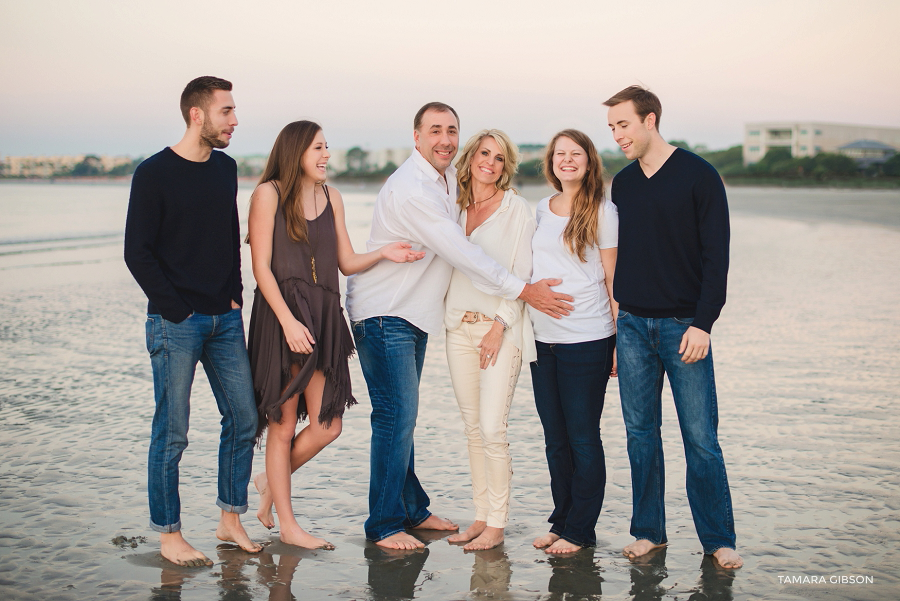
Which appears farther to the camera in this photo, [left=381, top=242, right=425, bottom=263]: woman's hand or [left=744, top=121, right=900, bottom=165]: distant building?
[left=744, top=121, right=900, bottom=165]: distant building

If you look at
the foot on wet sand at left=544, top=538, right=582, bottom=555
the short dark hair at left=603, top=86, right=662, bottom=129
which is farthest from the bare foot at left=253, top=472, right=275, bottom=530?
the short dark hair at left=603, top=86, right=662, bottom=129

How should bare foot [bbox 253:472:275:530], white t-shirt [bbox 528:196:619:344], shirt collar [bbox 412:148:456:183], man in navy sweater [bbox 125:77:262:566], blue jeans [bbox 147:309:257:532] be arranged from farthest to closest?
bare foot [bbox 253:472:275:530] < shirt collar [bbox 412:148:456:183] < white t-shirt [bbox 528:196:619:344] < blue jeans [bbox 147:309:257:532] < man in navy sweater [bbox 125:77:262:566]

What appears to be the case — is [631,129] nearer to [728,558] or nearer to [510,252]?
[510,252]

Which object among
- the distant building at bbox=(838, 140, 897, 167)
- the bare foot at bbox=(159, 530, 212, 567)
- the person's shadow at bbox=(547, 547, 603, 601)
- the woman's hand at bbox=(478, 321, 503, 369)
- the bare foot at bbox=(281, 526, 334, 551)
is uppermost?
the distant building at bbox=(838, 140, 897, 167)

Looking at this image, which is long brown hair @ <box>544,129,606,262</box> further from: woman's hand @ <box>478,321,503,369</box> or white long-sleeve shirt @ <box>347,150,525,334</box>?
woman's hand @ <box>478,321,503,369</box>

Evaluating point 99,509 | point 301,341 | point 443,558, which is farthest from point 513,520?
point 99,509

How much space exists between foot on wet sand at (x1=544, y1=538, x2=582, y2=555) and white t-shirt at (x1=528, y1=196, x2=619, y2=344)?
0.99m

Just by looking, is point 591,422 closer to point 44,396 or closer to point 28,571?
point 28,571

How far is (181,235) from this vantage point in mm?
3564

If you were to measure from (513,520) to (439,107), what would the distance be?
226 centimetres

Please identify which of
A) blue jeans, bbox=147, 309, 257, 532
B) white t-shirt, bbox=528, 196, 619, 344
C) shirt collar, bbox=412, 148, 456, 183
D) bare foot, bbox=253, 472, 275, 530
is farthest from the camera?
bare foot, bbox=253, 472, 275, 530

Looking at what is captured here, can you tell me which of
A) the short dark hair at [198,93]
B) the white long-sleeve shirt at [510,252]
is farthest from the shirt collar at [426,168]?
the short dark hair at [198,93]

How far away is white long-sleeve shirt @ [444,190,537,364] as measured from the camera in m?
3.91

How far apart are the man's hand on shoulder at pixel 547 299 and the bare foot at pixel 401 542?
1326mm
